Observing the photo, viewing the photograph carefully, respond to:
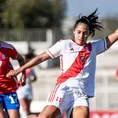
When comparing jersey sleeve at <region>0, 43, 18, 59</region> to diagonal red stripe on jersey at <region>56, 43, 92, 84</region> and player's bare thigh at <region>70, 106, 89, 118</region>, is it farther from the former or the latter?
player's bare thigh at <region>70, 106, 89, 118</region>

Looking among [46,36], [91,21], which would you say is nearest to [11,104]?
[91,21]

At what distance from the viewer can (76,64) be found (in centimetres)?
941

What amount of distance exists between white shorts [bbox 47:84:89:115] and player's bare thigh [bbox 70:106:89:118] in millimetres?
62

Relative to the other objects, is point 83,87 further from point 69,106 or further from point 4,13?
point 4,13

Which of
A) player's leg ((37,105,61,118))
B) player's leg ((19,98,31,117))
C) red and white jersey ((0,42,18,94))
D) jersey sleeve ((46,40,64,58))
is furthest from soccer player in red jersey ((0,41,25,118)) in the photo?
player's leg ((19,98,31,117))

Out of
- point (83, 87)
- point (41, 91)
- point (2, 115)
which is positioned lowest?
point (41, 91)

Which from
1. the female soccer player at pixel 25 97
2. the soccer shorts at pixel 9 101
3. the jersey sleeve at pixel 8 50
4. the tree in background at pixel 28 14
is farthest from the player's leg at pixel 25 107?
the tree in background at pixel 28 14

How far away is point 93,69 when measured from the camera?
946cm

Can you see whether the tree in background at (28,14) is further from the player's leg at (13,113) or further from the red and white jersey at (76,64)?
the red and white jersey at (76,64)

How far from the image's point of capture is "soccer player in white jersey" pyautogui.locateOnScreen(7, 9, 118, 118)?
932 centimetres

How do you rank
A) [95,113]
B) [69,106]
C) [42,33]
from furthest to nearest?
[42,33], [95,113], [69,106]

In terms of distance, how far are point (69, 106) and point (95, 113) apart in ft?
20.4

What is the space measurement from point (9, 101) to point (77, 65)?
1.89m

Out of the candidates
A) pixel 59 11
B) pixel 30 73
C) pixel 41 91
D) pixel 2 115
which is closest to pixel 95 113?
pixel 30 73
